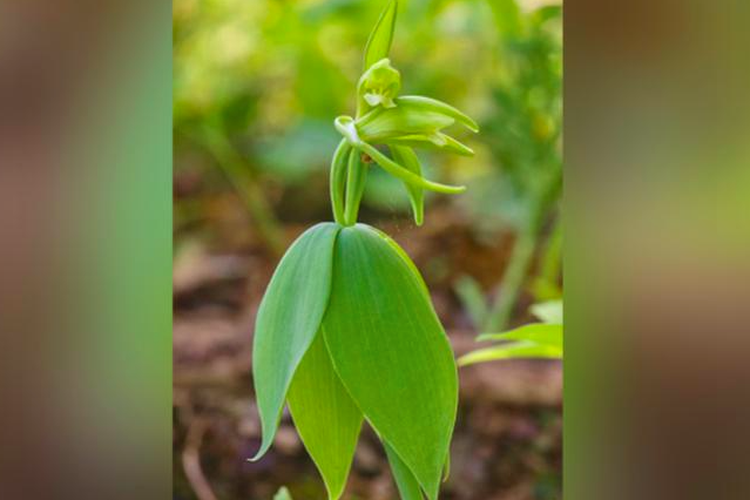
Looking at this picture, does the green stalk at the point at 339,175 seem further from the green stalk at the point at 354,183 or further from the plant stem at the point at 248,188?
the plant stem at the point at 248,188

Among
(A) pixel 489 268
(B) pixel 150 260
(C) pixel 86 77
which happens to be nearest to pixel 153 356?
(B) pixel 150 260

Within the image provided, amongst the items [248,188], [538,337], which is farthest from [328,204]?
[538,337]

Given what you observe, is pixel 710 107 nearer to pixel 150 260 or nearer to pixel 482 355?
pixel 482 355

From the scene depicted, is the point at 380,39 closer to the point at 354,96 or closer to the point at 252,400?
the point at 354,96

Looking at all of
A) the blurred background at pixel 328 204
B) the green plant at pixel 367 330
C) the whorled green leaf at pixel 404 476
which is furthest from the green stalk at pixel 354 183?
the blurred background at pixel 328 204

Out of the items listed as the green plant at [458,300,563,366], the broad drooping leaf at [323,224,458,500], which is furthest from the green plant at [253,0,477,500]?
the green plant at [458,300,563,366]

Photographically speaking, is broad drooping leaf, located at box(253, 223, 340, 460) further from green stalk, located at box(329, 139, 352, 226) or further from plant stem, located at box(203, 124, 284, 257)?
plant stem, located at box(203, 124, 284, 257)
